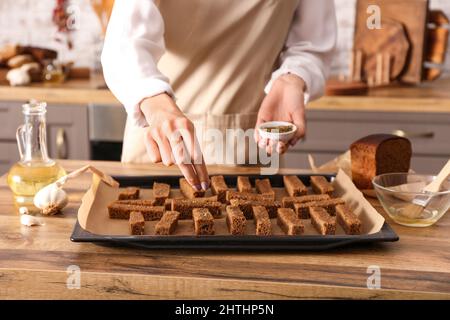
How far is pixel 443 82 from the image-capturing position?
10.9 ft

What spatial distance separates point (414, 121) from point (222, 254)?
191 centimetres

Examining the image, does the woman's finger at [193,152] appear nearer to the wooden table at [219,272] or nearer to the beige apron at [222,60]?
the wooden table at [219,272]

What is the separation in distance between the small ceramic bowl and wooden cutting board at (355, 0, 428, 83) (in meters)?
1.69

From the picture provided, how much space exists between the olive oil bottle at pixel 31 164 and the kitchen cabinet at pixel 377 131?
1.64m

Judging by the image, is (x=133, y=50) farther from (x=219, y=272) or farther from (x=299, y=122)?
(x=219, y=272)

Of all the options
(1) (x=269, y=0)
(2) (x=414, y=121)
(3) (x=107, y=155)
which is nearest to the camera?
(1) (x=269, y=0)

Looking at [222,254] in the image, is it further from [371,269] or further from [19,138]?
[19,138]

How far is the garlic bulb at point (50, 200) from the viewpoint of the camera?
1.47 meters

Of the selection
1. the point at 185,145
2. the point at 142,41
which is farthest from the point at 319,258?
the point at 142,41

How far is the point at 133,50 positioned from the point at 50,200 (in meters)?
0.42

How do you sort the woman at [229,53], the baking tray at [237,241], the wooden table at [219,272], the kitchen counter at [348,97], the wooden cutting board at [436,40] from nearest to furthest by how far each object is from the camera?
the wooden table at [219,272], the baking tray at [237,241], the woman at [229,53], the kitchen counter at [348,97], the wooden cutting board at [436,40]

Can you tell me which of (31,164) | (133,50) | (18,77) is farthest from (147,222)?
(18,77)

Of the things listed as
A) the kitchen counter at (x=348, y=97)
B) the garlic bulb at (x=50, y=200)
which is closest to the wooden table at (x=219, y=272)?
the garlic bulb at (x=50, y=200)
